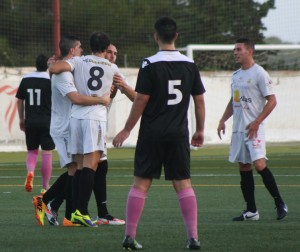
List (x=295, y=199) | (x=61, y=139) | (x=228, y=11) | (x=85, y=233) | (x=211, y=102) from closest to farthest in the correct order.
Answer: (x=85, y=233), (x=61, y=139), (x=295, y=199), (x=211, y=102), (x=228, y=11)

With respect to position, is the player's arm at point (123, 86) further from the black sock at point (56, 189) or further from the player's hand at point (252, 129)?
the player's hand at point (252, 129)

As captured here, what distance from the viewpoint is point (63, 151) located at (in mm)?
10562

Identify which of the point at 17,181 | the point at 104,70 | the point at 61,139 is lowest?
the point at 17,181

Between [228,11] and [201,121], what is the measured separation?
90.0 feet

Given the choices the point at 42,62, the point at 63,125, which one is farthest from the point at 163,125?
the point at 42,62

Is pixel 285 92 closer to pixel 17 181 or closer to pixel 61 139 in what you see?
pixel 17 181

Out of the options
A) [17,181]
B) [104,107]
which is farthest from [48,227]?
[17,181]

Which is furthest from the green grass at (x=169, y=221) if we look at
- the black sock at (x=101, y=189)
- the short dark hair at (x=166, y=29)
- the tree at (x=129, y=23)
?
the tree at (x=129, y=23)

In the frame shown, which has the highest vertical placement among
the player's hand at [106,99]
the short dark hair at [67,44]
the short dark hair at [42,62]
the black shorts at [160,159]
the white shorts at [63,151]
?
the short dark hair at [67,44]

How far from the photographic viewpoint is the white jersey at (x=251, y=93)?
1086cm

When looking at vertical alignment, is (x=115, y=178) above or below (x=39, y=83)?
below

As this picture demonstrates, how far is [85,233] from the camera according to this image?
923 cm

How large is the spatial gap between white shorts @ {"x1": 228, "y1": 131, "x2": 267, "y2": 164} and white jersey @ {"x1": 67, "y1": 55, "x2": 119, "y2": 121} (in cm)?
191

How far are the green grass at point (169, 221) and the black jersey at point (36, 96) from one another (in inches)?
45.0
